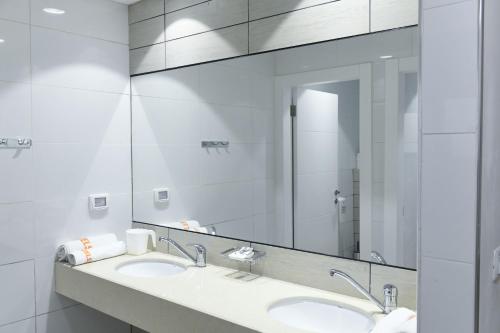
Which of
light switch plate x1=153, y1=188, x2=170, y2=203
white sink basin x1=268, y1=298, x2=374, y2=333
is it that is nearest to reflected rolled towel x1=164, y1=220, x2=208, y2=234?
light switch plate x1=153, y1=188, x2=170, y2=203

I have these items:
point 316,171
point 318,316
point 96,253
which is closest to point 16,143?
point 96,253

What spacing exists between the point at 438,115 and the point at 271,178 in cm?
127

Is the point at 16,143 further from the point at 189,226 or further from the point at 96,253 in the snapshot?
the point at 189,226

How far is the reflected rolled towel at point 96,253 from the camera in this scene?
8.07 ft

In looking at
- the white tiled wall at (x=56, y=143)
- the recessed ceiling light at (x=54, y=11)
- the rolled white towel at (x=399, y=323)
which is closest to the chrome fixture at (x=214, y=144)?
the white tiled wall at (x=56, y=143)

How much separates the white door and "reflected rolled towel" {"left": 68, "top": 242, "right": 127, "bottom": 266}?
3.84 feet

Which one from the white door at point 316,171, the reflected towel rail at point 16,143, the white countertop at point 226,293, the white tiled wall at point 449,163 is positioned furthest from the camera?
the reflected towel rail at point 16,143

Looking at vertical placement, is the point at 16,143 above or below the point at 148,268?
above

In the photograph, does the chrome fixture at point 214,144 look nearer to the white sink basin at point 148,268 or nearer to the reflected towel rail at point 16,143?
the white sink basin at point 148,268

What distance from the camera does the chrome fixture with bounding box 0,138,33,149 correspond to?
7.45 ft

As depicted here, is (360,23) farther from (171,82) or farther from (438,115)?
(171,82)

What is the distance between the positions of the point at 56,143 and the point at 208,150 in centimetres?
85

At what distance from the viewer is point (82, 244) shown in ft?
8.40

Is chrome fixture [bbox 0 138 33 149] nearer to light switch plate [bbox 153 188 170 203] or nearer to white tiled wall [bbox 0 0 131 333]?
white tiled wall [bbox 0 0 131 333]
